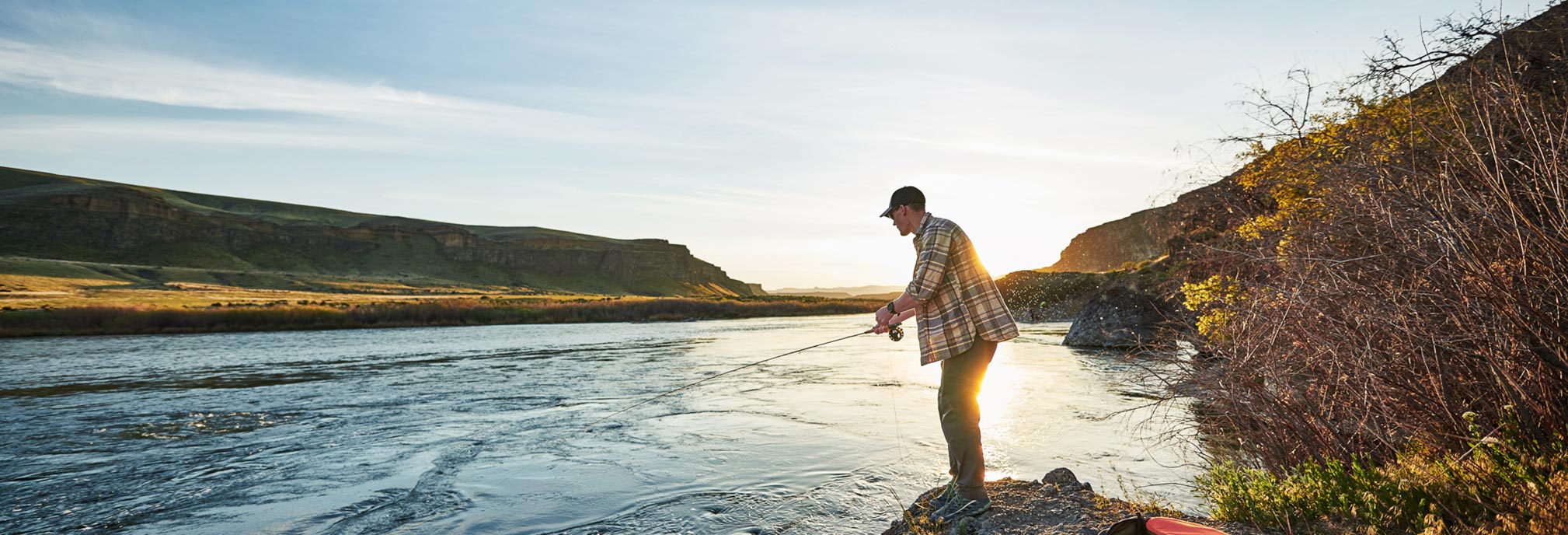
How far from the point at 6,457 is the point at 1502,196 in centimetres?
1319

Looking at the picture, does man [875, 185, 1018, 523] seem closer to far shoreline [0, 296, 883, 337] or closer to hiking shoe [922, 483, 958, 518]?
hiking shoe [922, 483, 958, 518]

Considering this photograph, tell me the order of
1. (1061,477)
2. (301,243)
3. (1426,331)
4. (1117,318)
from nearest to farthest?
(1426,331) → (1061,477) → (1117,318) → (301,243)

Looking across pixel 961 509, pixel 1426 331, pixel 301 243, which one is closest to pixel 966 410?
pixel 961 509

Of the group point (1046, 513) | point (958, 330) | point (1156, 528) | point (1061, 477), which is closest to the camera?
point (1156, 528)

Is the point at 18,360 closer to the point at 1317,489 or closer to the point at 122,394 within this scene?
the point at 122,394

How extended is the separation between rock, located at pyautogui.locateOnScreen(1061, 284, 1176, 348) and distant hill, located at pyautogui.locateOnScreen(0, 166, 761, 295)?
119 m

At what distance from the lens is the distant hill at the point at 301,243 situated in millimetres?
107438

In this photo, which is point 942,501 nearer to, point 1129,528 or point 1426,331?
point 1129,528

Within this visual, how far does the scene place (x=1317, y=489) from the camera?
12.4ft

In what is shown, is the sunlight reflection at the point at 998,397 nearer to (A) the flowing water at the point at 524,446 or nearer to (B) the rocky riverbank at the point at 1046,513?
(A) the flowing water at the point at 524,446

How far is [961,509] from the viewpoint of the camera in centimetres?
476

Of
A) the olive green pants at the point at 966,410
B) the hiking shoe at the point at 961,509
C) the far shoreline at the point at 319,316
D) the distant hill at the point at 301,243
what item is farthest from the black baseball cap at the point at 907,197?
the distant hill at the point at 301,243

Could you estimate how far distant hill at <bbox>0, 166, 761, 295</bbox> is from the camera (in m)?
107

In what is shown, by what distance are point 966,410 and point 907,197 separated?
1.48 meters
